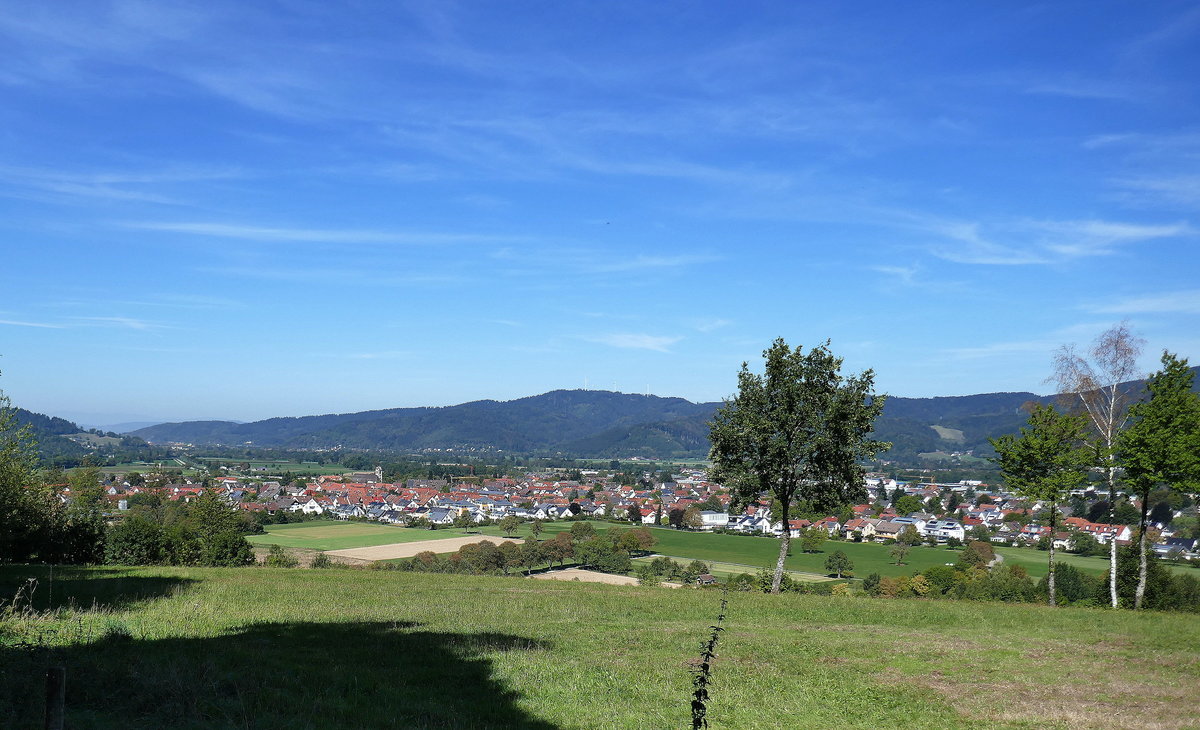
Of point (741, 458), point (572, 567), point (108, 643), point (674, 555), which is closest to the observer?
point (108, 643)

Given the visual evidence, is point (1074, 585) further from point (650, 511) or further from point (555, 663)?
point (650, 511)

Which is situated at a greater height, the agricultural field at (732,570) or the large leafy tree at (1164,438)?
the large leafy tree at (1164,438)

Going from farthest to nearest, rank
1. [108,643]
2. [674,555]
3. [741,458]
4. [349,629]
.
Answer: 1. [674,555]
2. [741,458]
3. [349,629]
4. [108,643]

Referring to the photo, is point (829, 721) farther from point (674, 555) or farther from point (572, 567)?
point (674, 555)

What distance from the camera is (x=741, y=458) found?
98.9 feet

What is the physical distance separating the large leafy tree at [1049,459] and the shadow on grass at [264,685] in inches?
903

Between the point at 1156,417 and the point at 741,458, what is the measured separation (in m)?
14.8

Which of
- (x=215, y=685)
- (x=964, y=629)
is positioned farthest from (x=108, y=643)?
(x=964, y=629)

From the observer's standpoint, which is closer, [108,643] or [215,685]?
[215,685]

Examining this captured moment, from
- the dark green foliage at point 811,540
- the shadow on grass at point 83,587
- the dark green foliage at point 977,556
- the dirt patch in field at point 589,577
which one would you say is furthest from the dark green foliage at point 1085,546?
the shadow on grass at point 83,587

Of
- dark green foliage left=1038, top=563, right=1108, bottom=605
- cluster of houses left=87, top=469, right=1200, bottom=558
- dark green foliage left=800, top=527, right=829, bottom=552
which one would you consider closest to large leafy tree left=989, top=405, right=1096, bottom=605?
dark green foliage left=1038, top=563, right=1108, bottom=605

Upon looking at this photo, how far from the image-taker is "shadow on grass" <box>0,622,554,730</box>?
9.17 meters

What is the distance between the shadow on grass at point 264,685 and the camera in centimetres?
917

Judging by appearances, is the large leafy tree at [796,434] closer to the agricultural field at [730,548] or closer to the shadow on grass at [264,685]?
Answer: the shadow on grass at [264,685]
